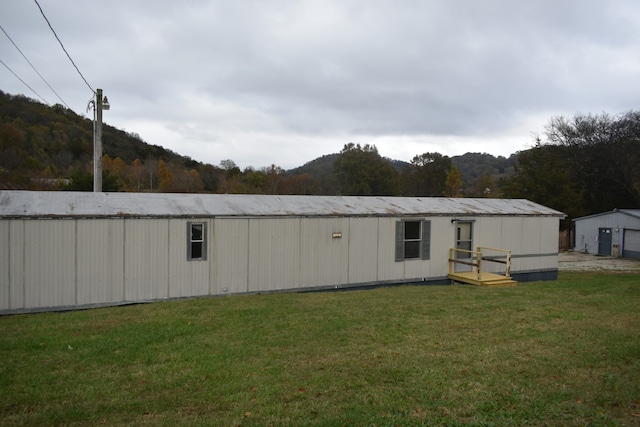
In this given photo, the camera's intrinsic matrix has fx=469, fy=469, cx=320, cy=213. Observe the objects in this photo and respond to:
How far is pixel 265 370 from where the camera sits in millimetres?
6266

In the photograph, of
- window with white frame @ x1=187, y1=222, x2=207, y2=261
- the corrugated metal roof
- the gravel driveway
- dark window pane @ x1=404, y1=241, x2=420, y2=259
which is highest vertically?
the corrugated metal roof

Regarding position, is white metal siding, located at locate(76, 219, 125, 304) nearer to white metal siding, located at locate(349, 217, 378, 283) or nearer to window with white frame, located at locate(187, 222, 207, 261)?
window with white frame, located at locate(187, 222, 207, 261)

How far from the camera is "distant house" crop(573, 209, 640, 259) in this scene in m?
28.6

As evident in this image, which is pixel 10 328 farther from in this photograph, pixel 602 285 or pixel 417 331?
pixel 602 285

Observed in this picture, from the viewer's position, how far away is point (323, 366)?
21.1 feet

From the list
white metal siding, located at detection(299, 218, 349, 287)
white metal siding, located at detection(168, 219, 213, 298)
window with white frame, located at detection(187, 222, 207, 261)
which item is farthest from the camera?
white metal siding, located at detection(299, 218, 349, 287)

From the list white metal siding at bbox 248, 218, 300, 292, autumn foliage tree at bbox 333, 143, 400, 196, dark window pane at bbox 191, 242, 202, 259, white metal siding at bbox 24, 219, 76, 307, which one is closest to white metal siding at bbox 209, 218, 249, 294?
white metal siding at bbox 248, 218, 300, 292

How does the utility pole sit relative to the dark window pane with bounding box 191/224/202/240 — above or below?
above

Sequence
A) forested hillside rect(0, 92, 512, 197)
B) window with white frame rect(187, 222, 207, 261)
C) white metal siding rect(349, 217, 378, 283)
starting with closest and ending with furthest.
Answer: window with white frame rect(187, 222, 207, 261) < white metal siding rect(349, 217, 378, 283) < forested hillside rect(0, 92, 512, 197)

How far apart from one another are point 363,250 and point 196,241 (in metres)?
5.19

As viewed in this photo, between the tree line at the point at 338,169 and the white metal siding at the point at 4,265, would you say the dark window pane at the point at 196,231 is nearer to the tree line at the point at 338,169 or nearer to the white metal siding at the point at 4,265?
the white metal siding at the point at 4,265

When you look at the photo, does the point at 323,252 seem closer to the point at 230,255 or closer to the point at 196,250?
the point at 230,255

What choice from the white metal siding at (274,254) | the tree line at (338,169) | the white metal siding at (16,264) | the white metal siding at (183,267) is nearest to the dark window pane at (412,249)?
the white metal siding at (274,254)

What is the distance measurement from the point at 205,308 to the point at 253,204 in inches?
172
